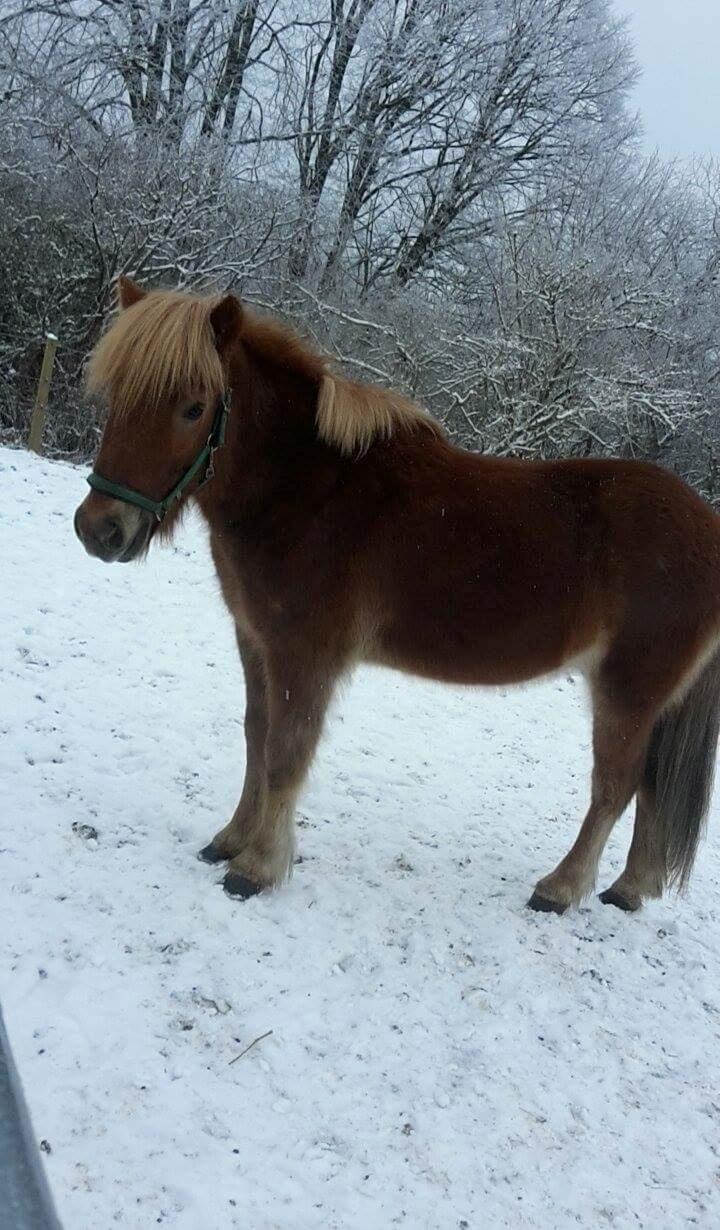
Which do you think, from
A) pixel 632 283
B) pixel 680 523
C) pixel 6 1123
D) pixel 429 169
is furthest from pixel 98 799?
pixel 429 169

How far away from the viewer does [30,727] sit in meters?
3.91

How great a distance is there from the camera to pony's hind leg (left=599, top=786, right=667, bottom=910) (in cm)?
360

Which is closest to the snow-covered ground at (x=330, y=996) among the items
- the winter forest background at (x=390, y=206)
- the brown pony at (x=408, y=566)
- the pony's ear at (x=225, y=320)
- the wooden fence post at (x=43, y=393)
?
the brown pony at (x=408, y=566)

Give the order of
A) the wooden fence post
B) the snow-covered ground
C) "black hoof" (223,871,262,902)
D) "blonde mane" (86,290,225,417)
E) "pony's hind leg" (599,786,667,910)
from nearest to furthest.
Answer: the snow-covered ground → "blonde mane" (86,290,225,417) → "black hoof" (223,871,262,902) → "pony's hind leg" (599,786,667,910) → the wooden fence post

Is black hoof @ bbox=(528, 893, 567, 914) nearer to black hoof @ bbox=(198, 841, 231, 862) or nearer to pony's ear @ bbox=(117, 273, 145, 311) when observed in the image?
black hoof @ bbox=(198, 841, 231, 862)

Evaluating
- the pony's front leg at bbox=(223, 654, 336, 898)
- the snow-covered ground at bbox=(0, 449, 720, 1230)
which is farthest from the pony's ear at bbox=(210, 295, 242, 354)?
the snow-covered ground at bbox=(0, 449, 720, 1230)

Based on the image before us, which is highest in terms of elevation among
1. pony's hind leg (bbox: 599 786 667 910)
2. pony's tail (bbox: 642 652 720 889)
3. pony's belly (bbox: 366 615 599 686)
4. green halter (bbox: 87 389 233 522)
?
green halter (bbox: 87 389 233 522)

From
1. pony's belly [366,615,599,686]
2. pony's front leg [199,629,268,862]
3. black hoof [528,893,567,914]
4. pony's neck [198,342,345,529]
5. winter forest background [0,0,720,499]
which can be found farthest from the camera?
winter forest background [0,0,720,499]

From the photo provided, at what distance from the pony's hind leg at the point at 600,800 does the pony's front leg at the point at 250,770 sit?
1.29 m

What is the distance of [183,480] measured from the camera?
2.81m

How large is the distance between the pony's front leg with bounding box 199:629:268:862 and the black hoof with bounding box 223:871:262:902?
0.67 feet

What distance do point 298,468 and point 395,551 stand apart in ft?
1.62

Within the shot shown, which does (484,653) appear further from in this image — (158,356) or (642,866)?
(158,356)

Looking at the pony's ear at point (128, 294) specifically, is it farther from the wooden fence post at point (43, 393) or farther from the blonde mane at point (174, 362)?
the wooden fence post at point (43, 393)
